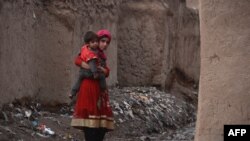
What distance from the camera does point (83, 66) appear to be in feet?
21.4

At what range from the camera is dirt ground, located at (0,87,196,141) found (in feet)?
25.2

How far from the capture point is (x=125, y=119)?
9.23 m

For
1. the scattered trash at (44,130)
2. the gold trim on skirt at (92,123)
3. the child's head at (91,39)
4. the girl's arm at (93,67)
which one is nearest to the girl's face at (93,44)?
the child's head at (91,39)

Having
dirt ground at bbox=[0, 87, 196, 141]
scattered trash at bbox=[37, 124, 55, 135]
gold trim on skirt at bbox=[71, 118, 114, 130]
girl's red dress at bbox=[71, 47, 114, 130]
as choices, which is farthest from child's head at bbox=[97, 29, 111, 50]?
scattered trash at bbox=[37, 124, 55, 135]

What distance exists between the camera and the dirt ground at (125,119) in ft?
25.2

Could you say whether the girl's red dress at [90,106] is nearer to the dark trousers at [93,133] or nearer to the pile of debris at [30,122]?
the dark trousers at [93,133]

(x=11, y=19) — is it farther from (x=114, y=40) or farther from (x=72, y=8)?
(x=114, y=40)

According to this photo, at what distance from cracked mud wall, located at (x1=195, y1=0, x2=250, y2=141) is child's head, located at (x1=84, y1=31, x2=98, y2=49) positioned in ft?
8.00

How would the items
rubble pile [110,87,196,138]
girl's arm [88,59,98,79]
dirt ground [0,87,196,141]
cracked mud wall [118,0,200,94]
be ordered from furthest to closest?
cracked mud wall [118,0,200,94] < rubble pile [110,87,196,138] < dirt ground [0,87,196,141] < girl's arm [88,59,98,79]

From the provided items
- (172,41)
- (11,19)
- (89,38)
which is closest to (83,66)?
(89,38)

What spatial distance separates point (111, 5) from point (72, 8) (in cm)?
133

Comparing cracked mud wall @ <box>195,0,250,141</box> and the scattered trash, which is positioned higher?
cracked mud wall @ <box>195,0,250,141</box>

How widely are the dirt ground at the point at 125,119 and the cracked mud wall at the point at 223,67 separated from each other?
3.39 m

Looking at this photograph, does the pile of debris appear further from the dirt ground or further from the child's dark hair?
the child's dark hair
